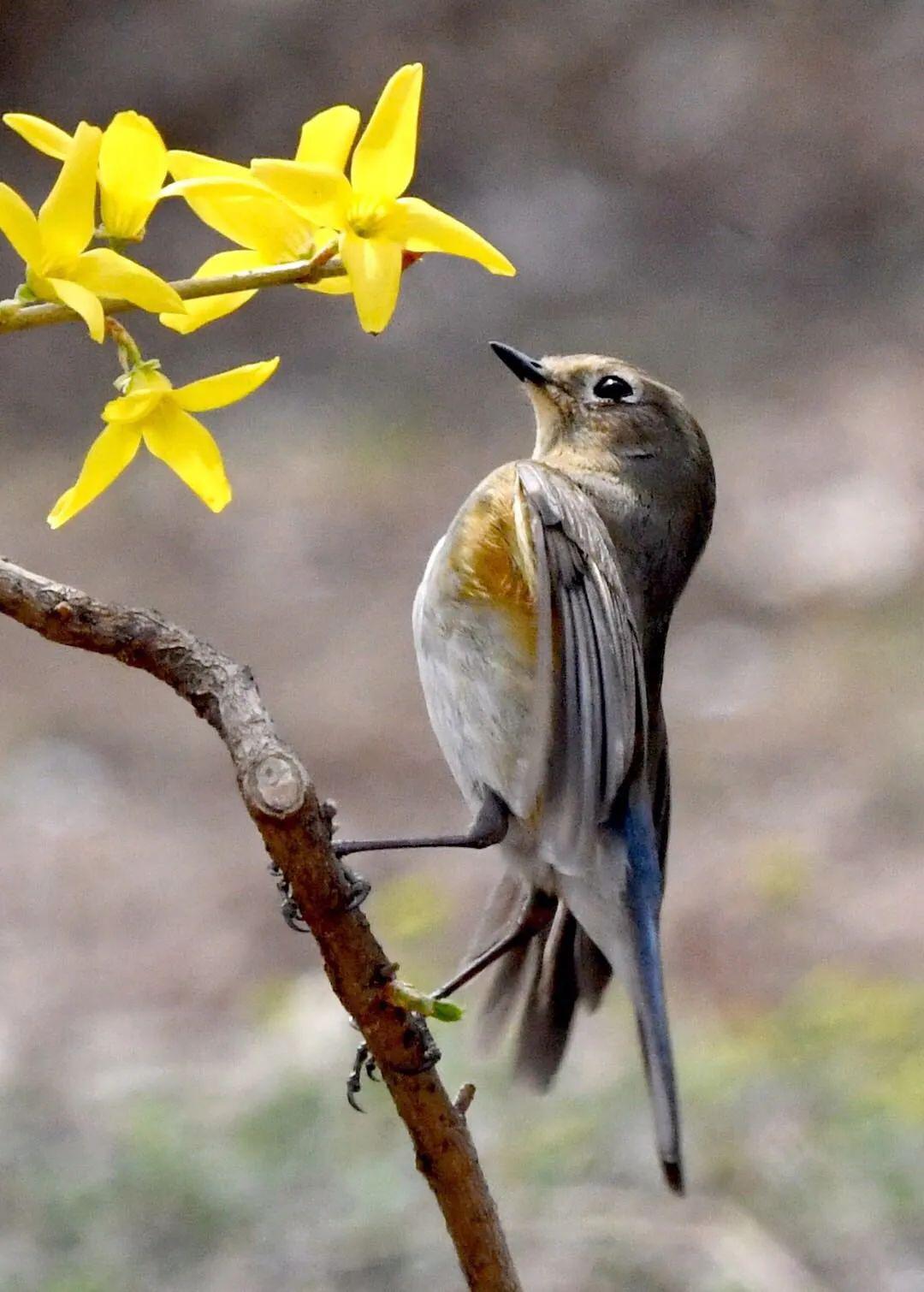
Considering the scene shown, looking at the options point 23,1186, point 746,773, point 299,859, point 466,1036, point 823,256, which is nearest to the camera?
point 299,859

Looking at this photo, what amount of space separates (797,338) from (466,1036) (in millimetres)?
5232

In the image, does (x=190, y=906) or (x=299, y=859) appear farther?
(x=190, y=906)

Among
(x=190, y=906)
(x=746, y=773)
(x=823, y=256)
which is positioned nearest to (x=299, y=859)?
(x=190, y=906)

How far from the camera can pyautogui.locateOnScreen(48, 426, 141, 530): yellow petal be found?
1582 mm

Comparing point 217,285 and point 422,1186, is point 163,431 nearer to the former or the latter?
point 217,285

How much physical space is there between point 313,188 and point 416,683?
16.4 feet

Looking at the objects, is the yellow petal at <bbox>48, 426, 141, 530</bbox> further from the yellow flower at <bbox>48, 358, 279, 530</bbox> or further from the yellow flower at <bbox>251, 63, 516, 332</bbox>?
the yellow flower at <bbox>251, 63, 516, 332</bbox>

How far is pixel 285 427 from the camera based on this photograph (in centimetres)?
816

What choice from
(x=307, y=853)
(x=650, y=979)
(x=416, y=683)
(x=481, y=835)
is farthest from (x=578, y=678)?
(x=416, y=683)

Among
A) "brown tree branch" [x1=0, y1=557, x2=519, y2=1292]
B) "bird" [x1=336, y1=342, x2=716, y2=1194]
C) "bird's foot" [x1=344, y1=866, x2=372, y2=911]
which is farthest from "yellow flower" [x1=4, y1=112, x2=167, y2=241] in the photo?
"bird" [x1=336, y1=342, x2=716, y2=1194]

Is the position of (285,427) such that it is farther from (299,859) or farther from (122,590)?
(299,859)

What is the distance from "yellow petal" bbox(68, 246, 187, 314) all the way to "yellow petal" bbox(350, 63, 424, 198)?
21cm

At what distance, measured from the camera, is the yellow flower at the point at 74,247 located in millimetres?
1452

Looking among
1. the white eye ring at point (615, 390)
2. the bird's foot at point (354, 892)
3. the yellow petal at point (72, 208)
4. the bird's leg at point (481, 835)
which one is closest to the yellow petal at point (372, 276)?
the yellow petal at point (72, 208)
